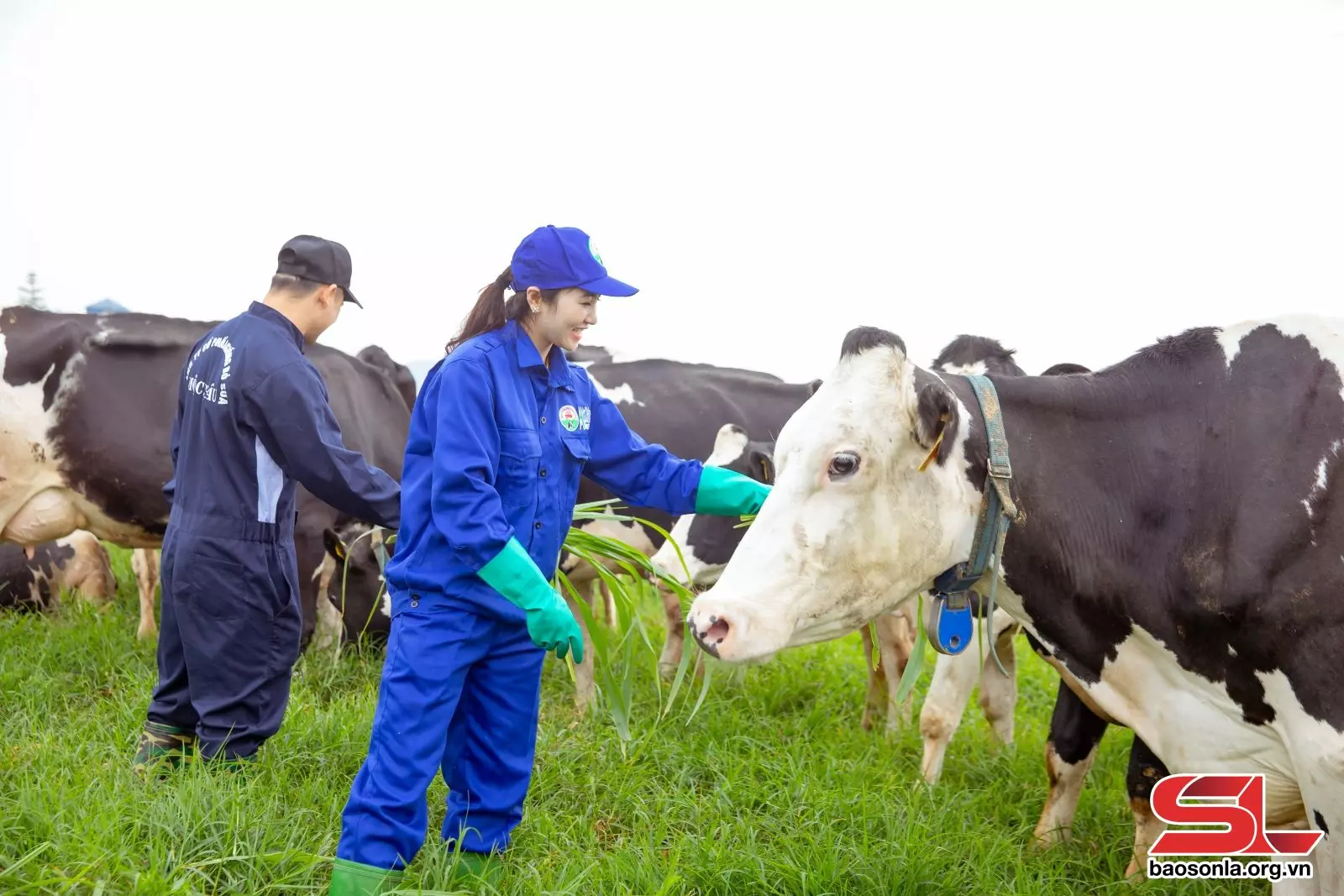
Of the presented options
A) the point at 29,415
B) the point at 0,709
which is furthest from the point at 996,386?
the point at 29,415

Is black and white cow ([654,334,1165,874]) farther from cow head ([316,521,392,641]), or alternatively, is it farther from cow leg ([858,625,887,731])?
cow head ([316,521,392,641])

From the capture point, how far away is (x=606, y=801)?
4.22 meters

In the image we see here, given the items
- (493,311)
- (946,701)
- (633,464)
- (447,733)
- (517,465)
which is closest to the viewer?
(517,465)

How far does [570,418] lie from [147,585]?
→ 4.77 metres

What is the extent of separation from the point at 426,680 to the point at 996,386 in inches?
67.0

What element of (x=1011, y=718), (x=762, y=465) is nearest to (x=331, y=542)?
(x=762, y=465)

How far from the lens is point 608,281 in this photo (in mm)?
3264

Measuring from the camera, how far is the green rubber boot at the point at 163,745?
12.9ft

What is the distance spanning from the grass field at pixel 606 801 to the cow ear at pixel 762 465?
1.05 metres

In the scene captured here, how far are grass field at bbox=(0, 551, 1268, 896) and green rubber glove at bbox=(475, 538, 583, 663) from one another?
0.74 meters

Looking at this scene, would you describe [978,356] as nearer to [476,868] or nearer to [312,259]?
[312,259]

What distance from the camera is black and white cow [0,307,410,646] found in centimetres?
587

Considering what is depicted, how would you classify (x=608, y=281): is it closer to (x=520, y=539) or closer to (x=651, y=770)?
(x=520, y=539)

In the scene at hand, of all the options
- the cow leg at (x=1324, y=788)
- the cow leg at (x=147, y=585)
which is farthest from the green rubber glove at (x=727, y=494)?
the cow leg at (x=147, y=585)
